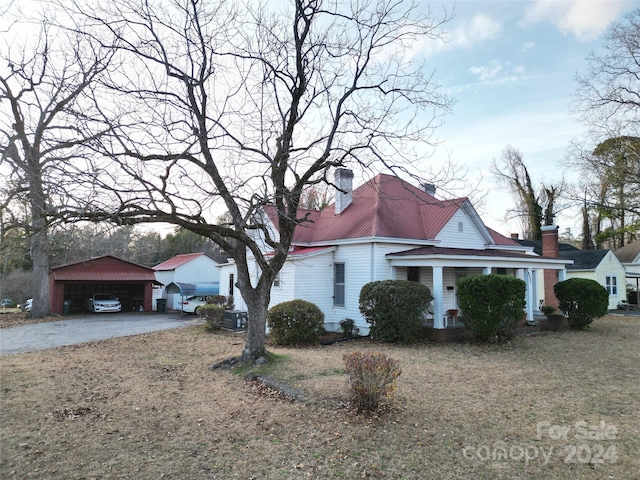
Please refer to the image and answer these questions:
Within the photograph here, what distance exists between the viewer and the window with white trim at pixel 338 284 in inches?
Answer: 615

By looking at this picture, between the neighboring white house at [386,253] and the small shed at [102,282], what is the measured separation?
14224mm

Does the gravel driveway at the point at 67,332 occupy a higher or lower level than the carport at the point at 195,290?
lower

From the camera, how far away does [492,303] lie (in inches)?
463

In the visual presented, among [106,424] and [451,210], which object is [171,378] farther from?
[451,210]

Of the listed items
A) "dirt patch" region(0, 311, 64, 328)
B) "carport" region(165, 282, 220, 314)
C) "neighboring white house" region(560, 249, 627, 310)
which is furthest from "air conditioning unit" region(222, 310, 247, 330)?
"neighboring white house" region(560, 249, 627, 310)

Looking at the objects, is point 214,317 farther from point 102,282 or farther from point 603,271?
point 603,271

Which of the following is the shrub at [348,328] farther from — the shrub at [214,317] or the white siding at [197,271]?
the white siding at [197,271]

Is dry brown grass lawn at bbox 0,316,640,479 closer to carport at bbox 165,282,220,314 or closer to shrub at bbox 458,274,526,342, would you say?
shrub at bbox 458,274,526,342

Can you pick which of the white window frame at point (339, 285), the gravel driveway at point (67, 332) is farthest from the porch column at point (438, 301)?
the gravel driveway at point (67, 332)

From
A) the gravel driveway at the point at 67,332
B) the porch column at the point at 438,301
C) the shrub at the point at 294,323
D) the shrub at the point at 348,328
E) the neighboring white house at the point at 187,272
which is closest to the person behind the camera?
the shrub at the point at 294,323

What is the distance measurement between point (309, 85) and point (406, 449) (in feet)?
26.3

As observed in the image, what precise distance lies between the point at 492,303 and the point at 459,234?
548 cm

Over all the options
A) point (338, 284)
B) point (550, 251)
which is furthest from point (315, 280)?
point (550, 251)

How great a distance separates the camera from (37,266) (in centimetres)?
2177
